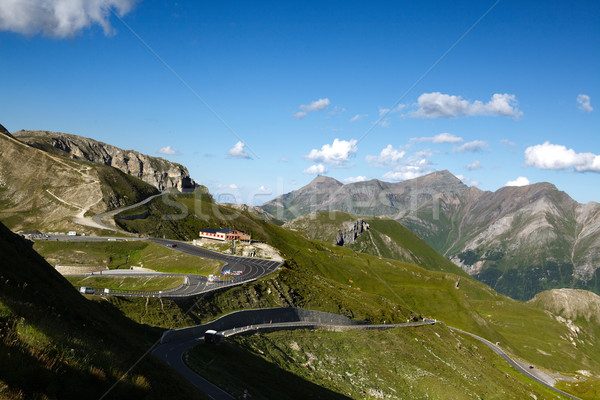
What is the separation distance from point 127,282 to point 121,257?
3537 centimetres

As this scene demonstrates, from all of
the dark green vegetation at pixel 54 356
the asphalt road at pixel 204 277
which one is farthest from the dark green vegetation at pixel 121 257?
the dark green vegetation at pixel 54 356

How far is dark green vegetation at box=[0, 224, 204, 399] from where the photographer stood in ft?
44.3

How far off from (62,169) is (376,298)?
165190 millimetres

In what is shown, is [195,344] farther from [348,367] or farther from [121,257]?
[121,257]

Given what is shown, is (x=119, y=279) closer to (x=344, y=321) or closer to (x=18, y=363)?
(x=344, y=321)

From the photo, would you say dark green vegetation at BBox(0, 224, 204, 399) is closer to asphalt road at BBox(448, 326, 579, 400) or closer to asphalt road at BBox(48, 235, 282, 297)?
asphalt road at BBox(48, 235, 282, 297)

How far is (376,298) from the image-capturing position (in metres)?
150

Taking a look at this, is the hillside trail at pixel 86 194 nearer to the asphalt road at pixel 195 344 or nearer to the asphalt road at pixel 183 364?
the asphalt road at pixel 195 344

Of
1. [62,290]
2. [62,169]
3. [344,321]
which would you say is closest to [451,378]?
[344,321]

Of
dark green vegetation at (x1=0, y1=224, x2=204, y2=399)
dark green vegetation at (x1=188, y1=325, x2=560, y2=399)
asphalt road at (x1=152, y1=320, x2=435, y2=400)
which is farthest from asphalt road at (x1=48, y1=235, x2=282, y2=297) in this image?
dark green vegetation at (x1=0, y1=224, x2=204, y2=399)

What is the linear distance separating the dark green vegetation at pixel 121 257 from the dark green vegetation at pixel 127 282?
16050mm

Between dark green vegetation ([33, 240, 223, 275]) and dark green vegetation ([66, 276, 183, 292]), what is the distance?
16050mm

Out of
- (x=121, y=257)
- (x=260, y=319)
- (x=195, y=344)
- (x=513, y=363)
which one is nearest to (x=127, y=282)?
(x=260, y=319)

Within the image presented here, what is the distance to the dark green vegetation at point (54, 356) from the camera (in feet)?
44.3
